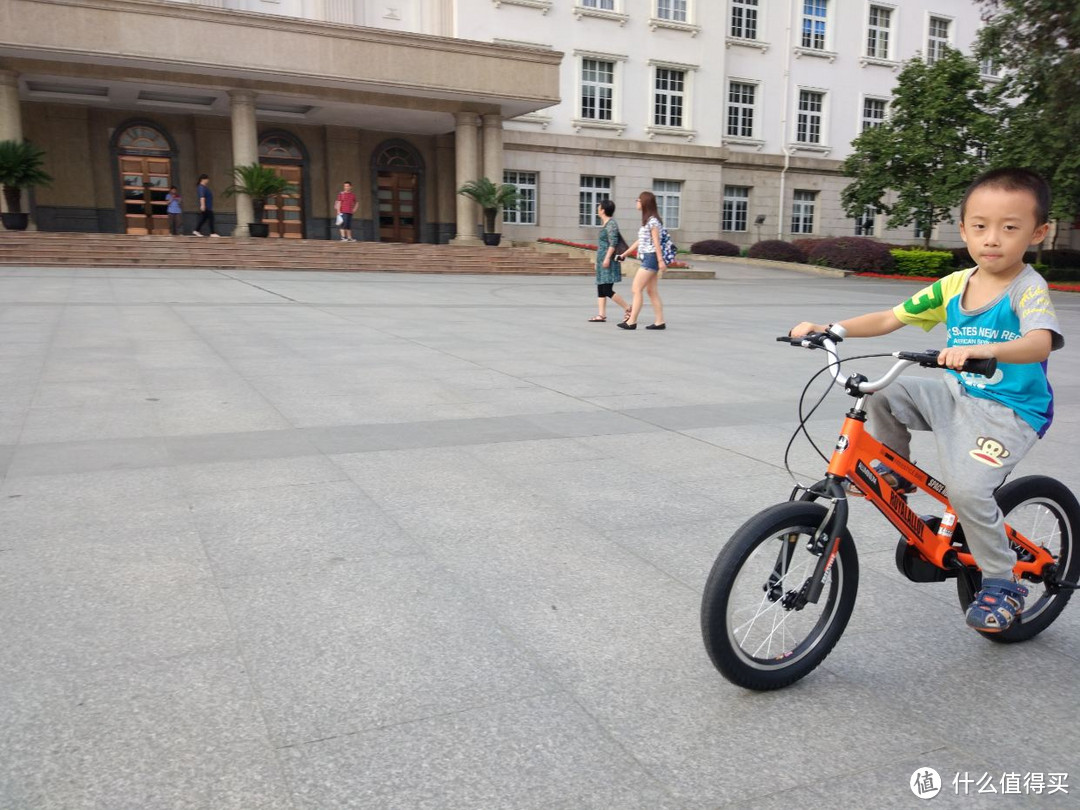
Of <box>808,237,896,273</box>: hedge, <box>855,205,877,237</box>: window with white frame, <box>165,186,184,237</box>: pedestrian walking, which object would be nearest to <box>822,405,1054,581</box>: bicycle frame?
<box>808,237,896,273</box>: hedge

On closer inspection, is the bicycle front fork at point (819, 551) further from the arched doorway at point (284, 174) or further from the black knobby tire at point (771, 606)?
the arched doorway at point (284, 174)

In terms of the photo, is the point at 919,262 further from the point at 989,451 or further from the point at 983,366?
the point at 983,366

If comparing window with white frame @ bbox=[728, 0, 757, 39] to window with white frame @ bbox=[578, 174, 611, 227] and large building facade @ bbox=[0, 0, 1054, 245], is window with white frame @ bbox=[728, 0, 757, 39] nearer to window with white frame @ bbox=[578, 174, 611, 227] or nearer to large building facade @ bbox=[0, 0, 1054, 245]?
large building facade @ bbox=[0, 0, 1054, 245]

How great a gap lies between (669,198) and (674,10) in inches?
300

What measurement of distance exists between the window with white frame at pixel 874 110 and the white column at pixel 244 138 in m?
28.4

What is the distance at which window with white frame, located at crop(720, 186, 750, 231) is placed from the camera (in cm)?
3969

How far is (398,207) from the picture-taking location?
35094mm

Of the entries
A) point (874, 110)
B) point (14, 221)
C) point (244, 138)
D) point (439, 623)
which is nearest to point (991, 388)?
point (439, 623)

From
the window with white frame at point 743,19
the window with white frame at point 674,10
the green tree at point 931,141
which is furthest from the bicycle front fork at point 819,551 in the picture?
the window with white frame at point 743,19

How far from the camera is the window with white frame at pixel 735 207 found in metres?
39.7

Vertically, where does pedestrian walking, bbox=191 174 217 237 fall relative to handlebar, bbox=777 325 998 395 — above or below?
above

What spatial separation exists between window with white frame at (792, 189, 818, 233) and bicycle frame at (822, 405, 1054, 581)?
132 ft

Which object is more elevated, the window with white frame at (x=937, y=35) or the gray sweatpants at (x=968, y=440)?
the window with white frame at (x=937, y=35)

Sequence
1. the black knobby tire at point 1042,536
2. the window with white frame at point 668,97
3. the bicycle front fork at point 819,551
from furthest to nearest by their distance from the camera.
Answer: the window with white frame at point 668,97
the black knobby tire at point 1042,536
the bicycle front fork at point 819,551
